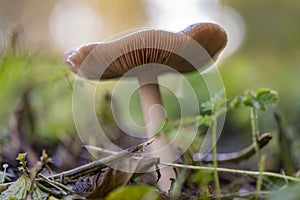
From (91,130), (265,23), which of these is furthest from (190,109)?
(265,23)

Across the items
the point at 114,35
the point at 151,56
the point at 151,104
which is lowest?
the point at 151,104

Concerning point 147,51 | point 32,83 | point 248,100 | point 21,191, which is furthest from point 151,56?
point 32,83

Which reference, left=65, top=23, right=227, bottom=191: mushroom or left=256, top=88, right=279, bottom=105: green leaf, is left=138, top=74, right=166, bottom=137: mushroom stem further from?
left=256, top=88, right=279, bottom=105: green leaf

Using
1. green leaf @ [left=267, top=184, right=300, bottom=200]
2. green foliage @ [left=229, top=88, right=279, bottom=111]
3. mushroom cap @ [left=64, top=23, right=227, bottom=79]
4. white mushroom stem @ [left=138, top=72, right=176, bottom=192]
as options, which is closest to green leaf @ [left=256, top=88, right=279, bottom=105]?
green foliage @ [left=229, top=88, right=279, bottom=111]

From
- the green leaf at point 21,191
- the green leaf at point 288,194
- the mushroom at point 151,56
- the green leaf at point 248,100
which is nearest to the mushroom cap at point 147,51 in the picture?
the mushroom at point 151,56

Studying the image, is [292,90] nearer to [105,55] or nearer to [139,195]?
[105,55]

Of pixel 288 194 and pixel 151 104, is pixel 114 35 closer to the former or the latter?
pixel 151 104

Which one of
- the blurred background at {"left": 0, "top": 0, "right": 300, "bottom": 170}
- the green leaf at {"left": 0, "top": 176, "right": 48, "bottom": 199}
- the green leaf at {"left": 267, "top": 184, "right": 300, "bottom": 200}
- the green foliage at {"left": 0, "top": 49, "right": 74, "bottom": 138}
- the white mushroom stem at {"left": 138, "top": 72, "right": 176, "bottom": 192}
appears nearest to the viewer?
the green leaf at {"left": 267, "top": 184, "right": 300, "bottom": 200}
